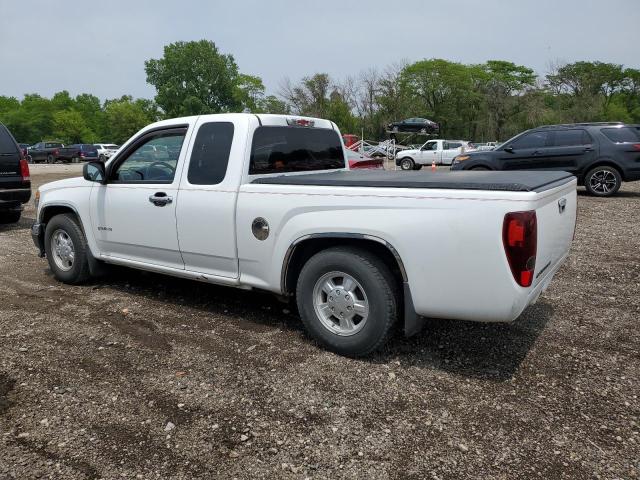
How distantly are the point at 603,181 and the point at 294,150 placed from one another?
10171 millimetres

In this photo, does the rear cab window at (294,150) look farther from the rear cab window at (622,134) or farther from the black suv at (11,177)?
the rear cab window at (622,134)

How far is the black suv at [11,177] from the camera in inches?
347

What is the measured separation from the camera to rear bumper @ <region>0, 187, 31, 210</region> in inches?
347

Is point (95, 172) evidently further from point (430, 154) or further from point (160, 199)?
point (430, 154)

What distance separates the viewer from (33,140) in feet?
288

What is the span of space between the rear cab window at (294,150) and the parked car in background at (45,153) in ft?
136

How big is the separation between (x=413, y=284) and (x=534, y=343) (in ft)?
4.46

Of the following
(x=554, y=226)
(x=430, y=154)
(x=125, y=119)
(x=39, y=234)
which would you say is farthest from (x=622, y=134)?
(x=125, y=119)

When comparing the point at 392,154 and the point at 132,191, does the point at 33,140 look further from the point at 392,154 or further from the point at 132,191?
the point at 132,191

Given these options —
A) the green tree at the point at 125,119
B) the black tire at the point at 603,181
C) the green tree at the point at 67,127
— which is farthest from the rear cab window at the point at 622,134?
the green tree at the point at 67,127

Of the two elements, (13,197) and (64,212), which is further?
(13,197)

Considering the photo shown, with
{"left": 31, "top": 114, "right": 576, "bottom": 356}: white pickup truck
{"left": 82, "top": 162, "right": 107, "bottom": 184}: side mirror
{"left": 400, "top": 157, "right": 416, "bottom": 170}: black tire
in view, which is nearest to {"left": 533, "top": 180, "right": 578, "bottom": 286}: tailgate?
{"left": 31, "top": 114, "right": 576, "bottom": 356}: white pickup truck

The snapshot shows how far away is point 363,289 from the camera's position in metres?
3.54

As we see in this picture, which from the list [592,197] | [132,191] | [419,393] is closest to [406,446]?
[419,393]
